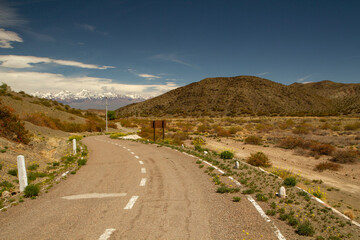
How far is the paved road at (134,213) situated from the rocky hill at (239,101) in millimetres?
71796

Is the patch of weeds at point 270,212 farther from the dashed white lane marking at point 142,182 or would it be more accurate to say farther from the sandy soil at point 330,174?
the dashed white lane marking at point 142,182

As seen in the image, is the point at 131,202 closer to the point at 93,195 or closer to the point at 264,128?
the point at 93,195

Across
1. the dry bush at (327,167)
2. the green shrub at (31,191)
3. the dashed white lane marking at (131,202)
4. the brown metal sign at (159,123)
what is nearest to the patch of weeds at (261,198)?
the dashed white lane marking at (131,202)

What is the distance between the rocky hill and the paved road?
71.8 metres

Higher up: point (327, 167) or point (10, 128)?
point (10, 128)

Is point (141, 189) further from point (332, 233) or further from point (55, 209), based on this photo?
point (332, 233)

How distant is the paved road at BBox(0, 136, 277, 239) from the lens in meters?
4.57

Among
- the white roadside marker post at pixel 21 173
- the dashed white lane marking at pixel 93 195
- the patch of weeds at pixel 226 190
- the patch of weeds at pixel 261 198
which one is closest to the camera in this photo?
the patch of weeds at pixel 261 198

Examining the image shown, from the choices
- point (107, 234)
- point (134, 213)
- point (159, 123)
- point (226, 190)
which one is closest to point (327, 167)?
point (226, 190)

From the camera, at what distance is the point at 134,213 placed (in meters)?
5.55

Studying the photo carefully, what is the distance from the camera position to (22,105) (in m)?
42.5

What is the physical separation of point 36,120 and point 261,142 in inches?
1266

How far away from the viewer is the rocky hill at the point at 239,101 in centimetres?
8119

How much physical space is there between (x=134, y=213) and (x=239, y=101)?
83.9m
